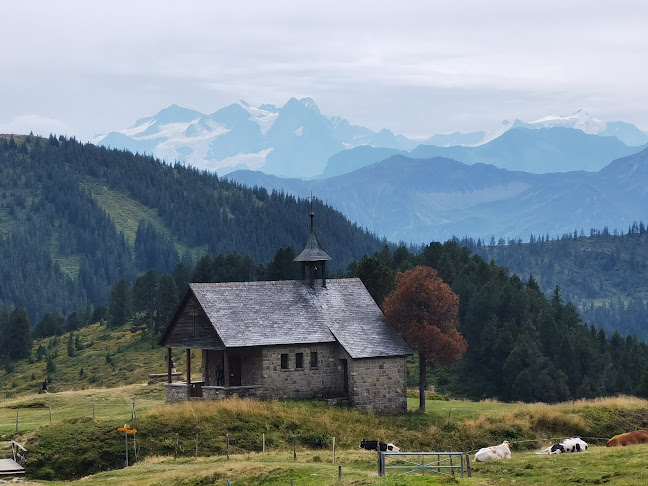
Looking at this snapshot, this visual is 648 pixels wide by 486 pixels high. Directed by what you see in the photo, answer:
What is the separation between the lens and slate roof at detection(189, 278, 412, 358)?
59.1 metres

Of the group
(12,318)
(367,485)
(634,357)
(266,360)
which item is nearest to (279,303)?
(266,360)

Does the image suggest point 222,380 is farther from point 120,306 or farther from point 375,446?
point 120,306

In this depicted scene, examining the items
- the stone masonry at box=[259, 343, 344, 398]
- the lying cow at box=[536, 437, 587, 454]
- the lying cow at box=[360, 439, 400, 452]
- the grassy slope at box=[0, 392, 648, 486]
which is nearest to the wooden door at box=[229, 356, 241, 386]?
the stone masonry at box=[259, 343, 344, 398]

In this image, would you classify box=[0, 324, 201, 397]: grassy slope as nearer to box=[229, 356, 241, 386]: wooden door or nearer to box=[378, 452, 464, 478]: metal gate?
box=[229, 356, 241, 386]: wooden door

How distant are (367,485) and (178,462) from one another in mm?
14094

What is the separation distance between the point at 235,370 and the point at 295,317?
180 inches

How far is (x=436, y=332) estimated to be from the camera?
6291cm

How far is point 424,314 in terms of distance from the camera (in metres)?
63.3

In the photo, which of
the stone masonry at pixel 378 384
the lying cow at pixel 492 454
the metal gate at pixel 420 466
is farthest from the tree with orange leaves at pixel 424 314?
the lying cow at pixel 492 454

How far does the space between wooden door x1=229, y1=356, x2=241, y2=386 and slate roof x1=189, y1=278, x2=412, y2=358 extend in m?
2.69

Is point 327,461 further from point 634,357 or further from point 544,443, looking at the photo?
point 634,357

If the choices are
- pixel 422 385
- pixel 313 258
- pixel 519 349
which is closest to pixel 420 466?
pixel 422 385

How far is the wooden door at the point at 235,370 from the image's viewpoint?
6075 centimetres

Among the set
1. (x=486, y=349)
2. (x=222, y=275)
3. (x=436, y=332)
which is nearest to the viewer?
(x=436, y=332)
